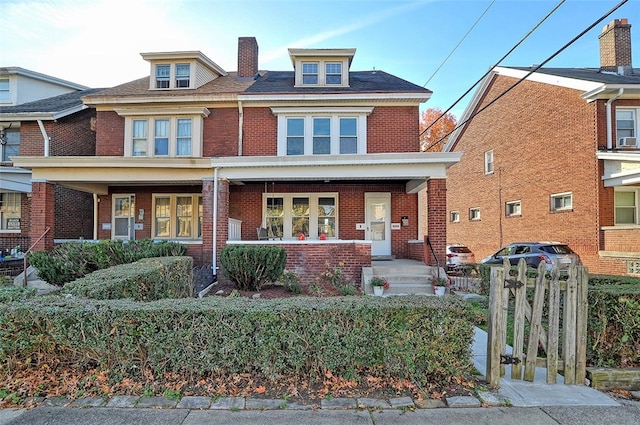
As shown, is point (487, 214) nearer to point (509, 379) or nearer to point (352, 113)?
point (352, 113)

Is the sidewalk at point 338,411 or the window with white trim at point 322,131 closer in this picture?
the sidewalk at point 338,411

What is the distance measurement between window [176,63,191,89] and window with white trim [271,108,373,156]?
4142mm

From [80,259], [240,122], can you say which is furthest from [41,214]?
[240,122]

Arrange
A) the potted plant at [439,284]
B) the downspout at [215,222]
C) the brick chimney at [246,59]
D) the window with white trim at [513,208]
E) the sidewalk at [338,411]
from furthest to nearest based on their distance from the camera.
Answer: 1. the window with white trim at [513,208]
2. the brick chimney at [246,59]
3. the downspout at [215,222]
4. the potted plant at [439,284]
5. the sidewalk at [338,411]

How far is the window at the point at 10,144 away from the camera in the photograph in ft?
48.8

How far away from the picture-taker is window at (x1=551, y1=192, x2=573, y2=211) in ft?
46.3

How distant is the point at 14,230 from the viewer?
14711mm

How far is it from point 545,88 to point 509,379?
52.1 feet

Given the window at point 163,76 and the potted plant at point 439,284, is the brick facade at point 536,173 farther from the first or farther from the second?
the window at point 163,76

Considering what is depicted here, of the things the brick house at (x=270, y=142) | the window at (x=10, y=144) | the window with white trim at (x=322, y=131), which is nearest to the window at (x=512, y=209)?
the brick house at (x=270, y=142)

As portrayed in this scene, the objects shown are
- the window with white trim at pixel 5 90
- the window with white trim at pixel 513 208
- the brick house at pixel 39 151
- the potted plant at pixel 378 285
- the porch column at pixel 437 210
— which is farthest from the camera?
the window with white trim at pixel 513 208

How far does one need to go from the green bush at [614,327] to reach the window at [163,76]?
48.2ft

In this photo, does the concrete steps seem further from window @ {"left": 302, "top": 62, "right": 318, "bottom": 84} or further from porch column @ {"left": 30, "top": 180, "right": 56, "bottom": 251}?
porch column @ {"left": 30, "top": 180, "right": 56, "bottom": 251}

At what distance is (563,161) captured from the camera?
47.0 ft
